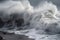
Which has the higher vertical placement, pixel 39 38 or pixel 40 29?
pixel 40 29

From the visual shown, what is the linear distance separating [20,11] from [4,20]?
6133 mm

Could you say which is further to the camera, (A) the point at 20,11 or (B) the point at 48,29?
(A) the point at 20,11

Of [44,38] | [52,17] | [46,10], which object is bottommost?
[44,38]

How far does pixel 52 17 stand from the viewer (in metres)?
48.3

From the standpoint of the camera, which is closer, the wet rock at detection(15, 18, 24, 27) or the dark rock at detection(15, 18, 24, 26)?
the wet rock at detection(15, 18, 24, 27)

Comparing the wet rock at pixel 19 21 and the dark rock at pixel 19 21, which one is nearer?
the wet rock at pixel 19 21

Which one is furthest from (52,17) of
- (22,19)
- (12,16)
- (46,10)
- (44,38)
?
(44,38)

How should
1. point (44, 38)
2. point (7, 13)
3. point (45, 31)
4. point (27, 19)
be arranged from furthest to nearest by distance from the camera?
1. point (7, 13)
2. point (27, 19)
3. point (45, 31)
4. point (44, 38)

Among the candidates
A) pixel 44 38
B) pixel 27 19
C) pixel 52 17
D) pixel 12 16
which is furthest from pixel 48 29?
pixel 12 16

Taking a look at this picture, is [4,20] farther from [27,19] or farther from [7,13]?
[27,19]

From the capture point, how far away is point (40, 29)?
128 ft

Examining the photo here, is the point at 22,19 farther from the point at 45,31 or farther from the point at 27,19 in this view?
the point at 45,31

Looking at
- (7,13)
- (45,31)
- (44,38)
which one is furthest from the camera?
(7,13)

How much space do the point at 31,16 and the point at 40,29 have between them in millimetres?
13628
